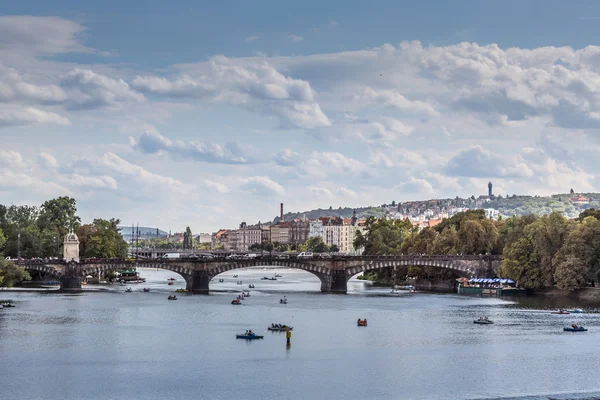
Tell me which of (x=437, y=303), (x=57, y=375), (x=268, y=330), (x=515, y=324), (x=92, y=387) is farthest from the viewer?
(x=437, y=303)

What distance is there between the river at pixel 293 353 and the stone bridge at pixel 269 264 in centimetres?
1995

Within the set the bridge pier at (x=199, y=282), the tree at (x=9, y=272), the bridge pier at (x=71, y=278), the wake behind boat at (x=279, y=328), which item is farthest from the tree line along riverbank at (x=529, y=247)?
the tree at (x=9, y=272)

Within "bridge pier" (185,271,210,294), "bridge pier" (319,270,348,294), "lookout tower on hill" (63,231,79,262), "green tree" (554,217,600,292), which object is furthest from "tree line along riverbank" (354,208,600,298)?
"lookout tower on hill" (63,231,79,262)

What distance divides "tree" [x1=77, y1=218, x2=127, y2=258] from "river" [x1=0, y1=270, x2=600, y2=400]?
50.0 meters

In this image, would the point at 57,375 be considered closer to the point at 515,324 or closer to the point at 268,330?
the point at 268,330

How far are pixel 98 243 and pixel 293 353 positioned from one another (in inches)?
3773

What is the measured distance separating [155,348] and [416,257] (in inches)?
2748

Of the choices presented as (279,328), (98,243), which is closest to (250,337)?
(279,328)

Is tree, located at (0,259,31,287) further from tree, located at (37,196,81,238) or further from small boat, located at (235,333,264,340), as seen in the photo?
tree, located at (37,196,81,238)

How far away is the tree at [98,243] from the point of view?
538ft

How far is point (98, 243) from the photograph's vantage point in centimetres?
16412

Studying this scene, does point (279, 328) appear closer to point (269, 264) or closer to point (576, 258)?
point (576, 258)

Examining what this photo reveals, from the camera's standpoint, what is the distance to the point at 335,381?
62469 millimetres

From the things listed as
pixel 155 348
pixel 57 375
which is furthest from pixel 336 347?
pixel 57 375
